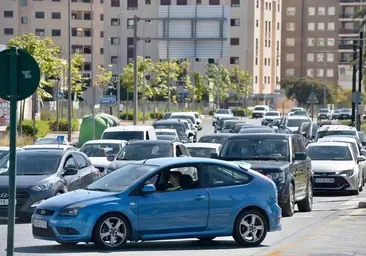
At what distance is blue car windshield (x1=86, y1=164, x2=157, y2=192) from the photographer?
1574 centimetres

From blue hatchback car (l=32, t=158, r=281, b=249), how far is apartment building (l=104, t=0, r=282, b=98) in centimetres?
11249

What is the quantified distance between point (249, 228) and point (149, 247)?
5.25 ft

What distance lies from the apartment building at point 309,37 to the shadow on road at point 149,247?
14440 cm

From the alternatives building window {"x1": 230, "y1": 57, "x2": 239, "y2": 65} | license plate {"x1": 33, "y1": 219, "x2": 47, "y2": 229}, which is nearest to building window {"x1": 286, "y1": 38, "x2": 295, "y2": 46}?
building window {"x1": 230, "y1": 57, "x2": 239, "y2": 65}

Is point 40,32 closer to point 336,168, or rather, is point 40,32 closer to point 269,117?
point 269,117

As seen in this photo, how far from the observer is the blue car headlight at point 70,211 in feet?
49.4

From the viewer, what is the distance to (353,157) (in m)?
30.1

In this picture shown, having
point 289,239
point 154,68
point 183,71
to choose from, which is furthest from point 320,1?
point 289,239

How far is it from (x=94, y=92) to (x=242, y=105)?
95.7 metres

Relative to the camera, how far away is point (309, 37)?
161375 mm

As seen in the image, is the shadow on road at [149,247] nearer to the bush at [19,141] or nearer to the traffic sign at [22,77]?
the traffic sign at [22,77]

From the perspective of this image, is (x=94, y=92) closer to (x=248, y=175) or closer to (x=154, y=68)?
(x=248, y=175)

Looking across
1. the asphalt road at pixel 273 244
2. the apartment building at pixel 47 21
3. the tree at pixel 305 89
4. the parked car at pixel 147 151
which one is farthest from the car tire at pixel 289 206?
the tree at pixel 305 89

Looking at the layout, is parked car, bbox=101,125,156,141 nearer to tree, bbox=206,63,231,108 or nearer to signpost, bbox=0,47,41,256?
signpost, bbox=0,47,41,256
